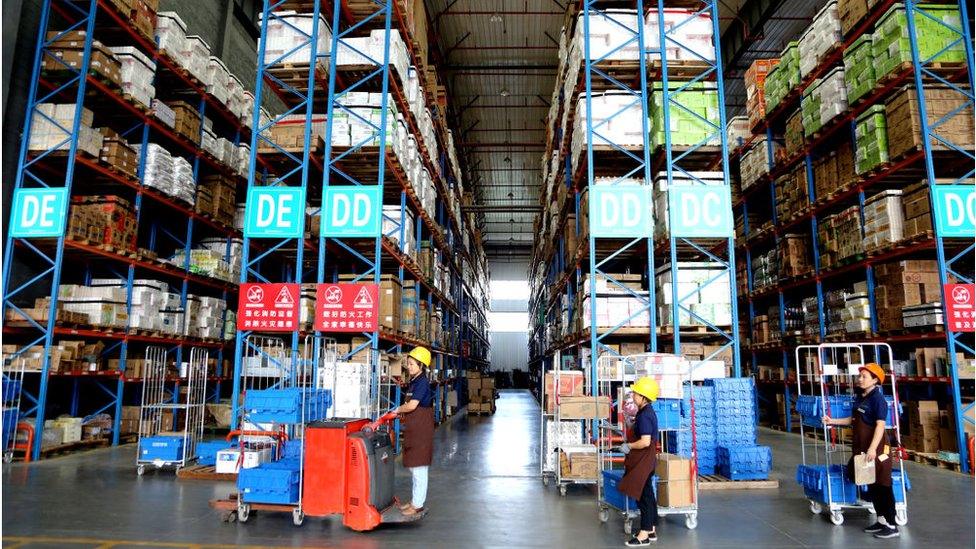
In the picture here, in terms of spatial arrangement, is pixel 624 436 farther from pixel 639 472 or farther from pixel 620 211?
pixel 620 211

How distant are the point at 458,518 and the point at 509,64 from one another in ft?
62.2

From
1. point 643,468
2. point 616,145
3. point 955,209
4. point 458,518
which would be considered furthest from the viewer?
point 616,145

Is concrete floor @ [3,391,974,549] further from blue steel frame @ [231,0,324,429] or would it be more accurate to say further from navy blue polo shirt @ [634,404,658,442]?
blue steel frame @ [231,0,324,429]

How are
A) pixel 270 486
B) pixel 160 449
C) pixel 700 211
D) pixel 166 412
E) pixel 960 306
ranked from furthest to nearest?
pixel 166 412 → pixel 700 211 → pixel 960 306 → pixel 160 449 → pixel 270 486

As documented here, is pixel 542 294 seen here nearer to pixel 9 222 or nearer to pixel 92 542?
pixel 9 222

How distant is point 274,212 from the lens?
9.66 m

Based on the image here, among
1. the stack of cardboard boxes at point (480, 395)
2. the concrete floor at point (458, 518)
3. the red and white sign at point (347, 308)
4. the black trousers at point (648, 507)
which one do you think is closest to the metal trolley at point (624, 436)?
the concrete floor at point (458, 518)

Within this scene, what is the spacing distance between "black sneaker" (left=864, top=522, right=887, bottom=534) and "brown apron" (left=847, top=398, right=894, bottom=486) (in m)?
0.44

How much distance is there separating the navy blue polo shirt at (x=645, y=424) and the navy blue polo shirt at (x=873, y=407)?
203cm

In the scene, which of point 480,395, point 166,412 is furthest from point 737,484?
point 480,395

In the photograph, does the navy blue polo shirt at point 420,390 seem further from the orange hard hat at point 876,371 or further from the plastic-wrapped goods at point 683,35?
the plastic-wrapped goods at point 683,35

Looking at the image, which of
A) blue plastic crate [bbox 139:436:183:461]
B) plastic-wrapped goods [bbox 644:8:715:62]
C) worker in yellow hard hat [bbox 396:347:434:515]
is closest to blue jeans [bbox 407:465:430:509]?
worker in yellow hard hat [bbox 396:347:434:515]

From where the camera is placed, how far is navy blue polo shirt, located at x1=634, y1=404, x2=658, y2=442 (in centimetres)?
525

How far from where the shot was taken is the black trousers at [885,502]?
213 inches
